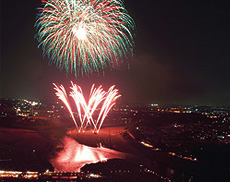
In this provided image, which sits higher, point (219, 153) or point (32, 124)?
point (219, 153)

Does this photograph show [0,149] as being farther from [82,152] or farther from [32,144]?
[82,152]

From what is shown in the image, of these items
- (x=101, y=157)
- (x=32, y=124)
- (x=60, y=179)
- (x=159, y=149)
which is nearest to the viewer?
(x=60, y=179)

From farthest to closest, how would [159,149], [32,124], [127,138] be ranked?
[32,124], [127,138], [159,149]

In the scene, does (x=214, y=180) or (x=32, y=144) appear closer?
(x=214, y=180)

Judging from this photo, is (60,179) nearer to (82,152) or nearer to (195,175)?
(82,152)

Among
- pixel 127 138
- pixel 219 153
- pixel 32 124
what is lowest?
pixel 32 124

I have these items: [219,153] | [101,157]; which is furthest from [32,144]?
[219,153]
